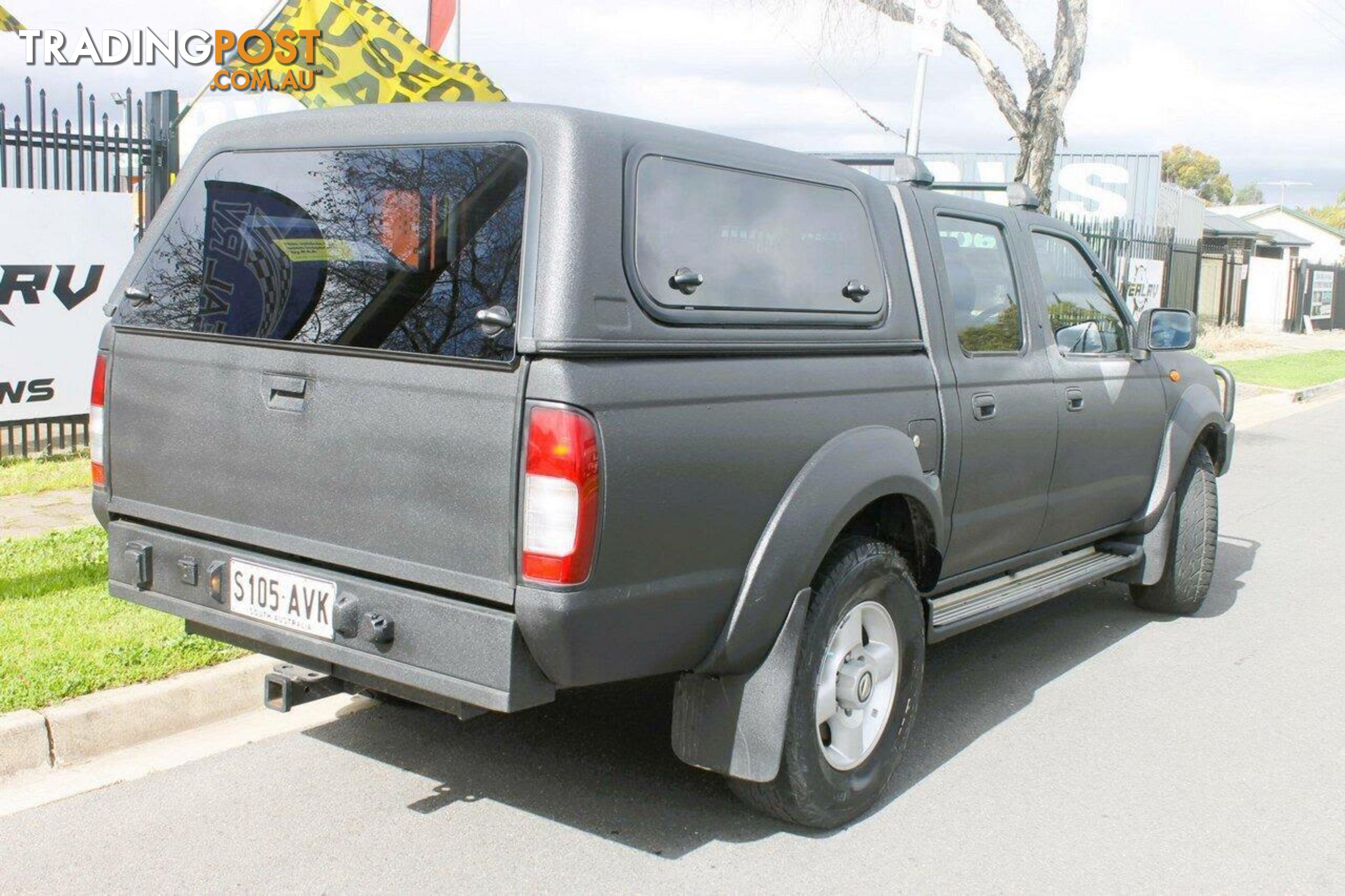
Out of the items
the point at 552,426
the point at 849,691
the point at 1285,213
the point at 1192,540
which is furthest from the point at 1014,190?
the point at 1285,213

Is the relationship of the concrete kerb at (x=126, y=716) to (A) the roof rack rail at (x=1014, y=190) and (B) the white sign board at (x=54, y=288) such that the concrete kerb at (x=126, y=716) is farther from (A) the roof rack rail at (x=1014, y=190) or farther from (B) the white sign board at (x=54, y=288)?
(B) the white sign board at (x=54, y=288)

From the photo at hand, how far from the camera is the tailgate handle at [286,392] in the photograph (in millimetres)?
3453

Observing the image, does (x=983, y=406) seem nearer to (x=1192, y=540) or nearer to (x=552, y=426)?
(x=552, y=426)

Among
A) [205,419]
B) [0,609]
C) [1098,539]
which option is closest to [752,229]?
[205,419]

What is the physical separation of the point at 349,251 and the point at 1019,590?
2.91 m

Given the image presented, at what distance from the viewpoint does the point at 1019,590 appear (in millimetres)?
5105

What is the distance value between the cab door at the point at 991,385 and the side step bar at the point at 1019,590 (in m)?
0.11

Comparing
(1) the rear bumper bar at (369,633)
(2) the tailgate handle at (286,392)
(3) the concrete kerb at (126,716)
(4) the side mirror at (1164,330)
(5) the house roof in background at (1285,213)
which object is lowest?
(3) the concrete kerb at (126,716)

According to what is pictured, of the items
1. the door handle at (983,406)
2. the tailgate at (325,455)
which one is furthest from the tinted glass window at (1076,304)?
the tailgate at (325,455)

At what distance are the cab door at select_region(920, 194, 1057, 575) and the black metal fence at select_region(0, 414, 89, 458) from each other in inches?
247

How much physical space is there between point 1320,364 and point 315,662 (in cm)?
2623

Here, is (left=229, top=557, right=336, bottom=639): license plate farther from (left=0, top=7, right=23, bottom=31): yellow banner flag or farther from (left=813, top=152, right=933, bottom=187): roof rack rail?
(left=0, top=7, right=23, bottom=31): yellow banner flag

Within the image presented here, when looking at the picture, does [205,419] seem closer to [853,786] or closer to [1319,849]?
[853,786]

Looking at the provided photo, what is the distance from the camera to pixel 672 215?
3.50 metres
